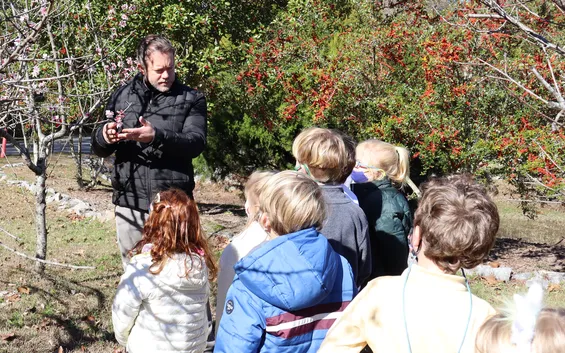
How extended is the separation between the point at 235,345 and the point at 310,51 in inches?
290

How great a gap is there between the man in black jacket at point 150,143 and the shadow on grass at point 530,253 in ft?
20.8

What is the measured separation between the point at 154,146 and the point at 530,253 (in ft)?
24.7

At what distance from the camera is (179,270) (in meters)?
2.93

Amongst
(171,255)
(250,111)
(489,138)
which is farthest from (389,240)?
(250,111)

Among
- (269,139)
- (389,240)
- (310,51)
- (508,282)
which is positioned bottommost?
(508,282)

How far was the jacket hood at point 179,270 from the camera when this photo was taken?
2.92 meters

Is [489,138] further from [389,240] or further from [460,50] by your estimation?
[389,240]

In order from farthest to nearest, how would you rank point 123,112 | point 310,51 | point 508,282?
1. point 310,51
2. point 508,282
3. point 123,112

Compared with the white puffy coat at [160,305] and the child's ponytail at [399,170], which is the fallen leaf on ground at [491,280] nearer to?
the child's ponytail at [399,170]

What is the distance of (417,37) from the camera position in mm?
8523

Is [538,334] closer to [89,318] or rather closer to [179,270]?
[179,270]

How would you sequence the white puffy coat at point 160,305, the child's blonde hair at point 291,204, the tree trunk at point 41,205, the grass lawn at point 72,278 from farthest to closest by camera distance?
the tree trunk at point 41,205 < the grass lawn at point 72,278 < the white puffy coat at point 160,305 < the child's blonde hair at point 291,204

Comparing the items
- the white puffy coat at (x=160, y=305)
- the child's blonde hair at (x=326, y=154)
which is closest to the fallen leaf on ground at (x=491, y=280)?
the child's blonde hair at (x=326, y=154)

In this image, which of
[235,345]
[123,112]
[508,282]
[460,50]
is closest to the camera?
[235,345]
